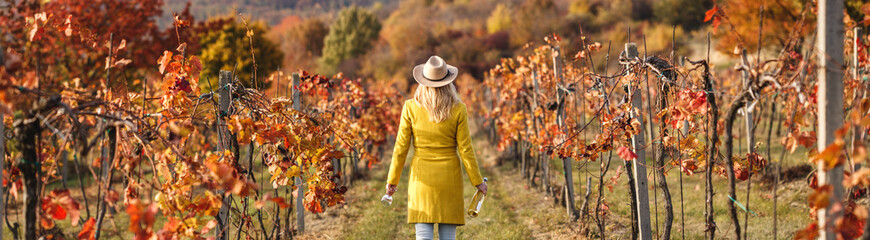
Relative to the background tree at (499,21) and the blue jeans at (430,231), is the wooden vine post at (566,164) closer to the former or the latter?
the blue jeans at (430,231)

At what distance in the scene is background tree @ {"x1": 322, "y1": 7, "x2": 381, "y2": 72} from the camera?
139ft

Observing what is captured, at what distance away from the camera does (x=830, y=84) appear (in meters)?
1.86

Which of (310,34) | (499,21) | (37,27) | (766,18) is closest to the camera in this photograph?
(37,27)

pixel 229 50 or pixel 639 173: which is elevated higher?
pixel 229 50

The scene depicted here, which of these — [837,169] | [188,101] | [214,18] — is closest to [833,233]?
[837,169]

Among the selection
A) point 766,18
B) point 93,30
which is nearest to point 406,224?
point 93,30

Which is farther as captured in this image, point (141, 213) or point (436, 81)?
point (436, 81)

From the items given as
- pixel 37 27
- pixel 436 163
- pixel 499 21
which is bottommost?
pixel 436 163

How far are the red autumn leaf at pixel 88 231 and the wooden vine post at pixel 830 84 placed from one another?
2.41m

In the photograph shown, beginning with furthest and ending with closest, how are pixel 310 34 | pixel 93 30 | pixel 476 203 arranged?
pixel 310 34
pixel 93 30
pixel 476 203

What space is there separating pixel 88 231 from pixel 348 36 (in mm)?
41956

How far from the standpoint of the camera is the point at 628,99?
3.43m

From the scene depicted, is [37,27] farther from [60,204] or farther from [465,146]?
[465,146]

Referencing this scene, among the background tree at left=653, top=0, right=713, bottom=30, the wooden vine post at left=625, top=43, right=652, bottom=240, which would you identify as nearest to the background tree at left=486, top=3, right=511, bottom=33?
the background tree at left=653, top=0, right=713, bottom=30
